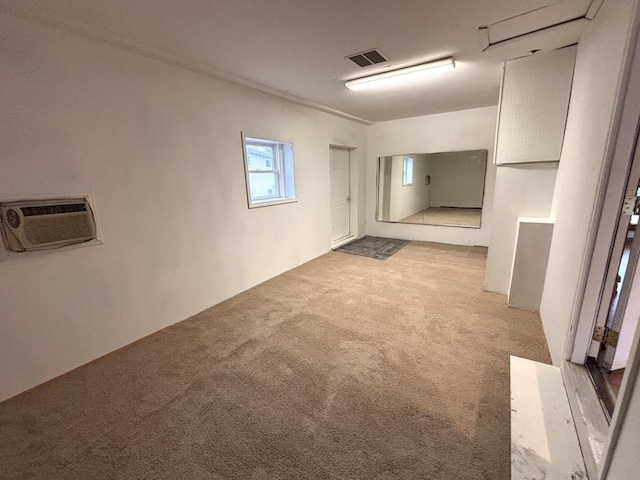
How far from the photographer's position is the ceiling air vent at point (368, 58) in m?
2.37

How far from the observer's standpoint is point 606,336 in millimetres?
1585

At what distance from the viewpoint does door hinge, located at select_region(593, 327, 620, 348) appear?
156 cm

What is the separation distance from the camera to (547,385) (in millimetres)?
1621

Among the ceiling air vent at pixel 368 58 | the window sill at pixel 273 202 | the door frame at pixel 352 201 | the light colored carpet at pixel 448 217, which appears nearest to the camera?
the ceiling air vent at pixel 368 58

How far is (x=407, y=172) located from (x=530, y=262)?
345cm

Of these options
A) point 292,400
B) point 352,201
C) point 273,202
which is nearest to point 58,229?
point 292,400

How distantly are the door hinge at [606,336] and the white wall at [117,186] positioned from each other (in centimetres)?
319

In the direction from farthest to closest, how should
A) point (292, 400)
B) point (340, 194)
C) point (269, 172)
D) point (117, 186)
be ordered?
point (340, 194) → point (269, 172) → point (117, 186) → point (292, 400)

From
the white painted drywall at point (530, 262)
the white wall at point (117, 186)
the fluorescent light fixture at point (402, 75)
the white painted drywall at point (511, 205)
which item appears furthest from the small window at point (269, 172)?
the white painted drywall at point (530, 262)

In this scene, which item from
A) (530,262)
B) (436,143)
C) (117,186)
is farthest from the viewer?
(436,143)

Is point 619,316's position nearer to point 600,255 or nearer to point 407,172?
point 600,255

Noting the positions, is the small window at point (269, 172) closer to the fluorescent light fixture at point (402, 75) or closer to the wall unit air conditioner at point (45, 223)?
the fluorescent light fixture at point (402, 75)

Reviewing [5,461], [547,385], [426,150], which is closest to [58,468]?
[5,461]

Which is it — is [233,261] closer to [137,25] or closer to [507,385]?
[137,25]
